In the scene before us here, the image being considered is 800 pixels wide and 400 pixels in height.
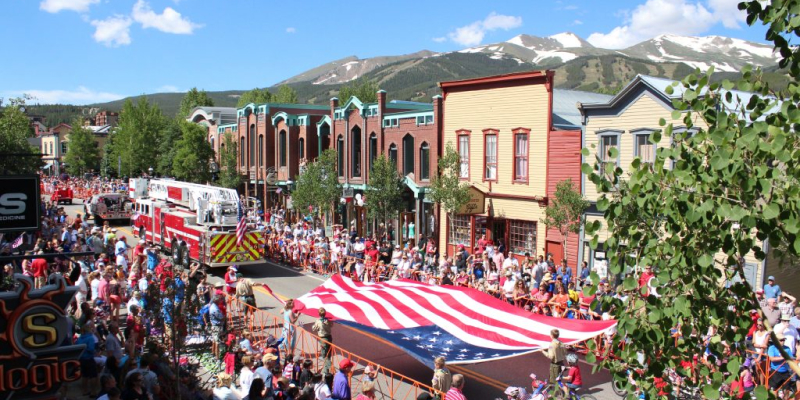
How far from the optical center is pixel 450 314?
14.4 meters

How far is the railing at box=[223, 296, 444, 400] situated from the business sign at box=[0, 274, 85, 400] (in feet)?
16.2

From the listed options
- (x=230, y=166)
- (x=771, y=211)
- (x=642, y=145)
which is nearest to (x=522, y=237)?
(x=642, y=145)

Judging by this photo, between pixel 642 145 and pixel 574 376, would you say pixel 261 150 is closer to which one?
pixel 642 145

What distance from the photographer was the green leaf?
4590mm

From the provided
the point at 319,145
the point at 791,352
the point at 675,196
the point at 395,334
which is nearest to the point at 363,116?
the point at 319,145

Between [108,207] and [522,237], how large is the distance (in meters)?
29.8

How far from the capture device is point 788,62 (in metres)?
5.20

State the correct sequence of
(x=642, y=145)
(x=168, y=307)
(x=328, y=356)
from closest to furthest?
(x=168, y=307) → (x=328, y=356) → (x=642, y=145)

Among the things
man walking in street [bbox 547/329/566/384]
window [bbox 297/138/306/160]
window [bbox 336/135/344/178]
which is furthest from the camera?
window [bbox 297/138/306/160]

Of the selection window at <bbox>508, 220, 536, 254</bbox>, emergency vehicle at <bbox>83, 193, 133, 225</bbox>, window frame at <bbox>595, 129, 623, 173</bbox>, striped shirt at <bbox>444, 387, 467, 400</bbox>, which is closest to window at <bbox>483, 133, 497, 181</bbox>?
window at <bbox>508, 220, 536, 254</bbox>

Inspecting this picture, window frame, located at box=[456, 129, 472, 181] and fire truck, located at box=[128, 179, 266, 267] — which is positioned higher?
window frame, located at box=[456, 129, 472, 181]

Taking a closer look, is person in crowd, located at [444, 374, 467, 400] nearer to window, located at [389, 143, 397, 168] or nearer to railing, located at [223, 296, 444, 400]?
railing, located at [223, 296, 444, 400]

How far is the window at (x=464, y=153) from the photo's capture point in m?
31.1

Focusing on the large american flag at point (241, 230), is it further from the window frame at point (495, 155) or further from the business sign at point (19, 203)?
the business sign at point (19, 203)
